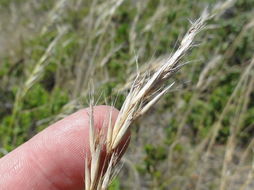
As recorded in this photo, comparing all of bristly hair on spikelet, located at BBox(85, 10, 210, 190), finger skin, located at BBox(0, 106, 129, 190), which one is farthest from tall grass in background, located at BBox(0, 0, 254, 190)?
bristly hair on spikelet, located at BBox(85, 10, 210, 190)

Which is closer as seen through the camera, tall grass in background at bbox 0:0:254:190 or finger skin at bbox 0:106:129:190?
finger skin at bbox 0:106:129:190

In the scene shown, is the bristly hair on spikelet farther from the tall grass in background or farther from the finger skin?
the tall grass in background

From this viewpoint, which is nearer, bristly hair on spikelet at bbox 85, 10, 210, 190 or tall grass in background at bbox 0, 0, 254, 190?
bristly hair on spikelet at bbox 85, 10, 210, 190

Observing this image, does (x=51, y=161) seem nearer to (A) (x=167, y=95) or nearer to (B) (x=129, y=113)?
(B) (x=129, y=113)

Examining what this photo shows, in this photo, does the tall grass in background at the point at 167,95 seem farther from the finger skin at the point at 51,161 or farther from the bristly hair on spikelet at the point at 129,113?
the bristly hair on spikelet at the point at 129,113

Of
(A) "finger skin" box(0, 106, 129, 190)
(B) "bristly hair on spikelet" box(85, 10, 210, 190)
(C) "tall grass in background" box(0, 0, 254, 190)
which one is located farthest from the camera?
(C) "tall grass in background" box(0, 0, 254, 190)

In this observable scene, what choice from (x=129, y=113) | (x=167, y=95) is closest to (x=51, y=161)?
(x=129, y=113)

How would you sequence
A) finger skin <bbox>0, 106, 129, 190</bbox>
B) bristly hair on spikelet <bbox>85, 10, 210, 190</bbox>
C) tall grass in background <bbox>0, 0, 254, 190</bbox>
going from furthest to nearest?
tall grass in background <bbox>0, 0, 254, 190</bbox> → finger skin <bbox>0, 106, 129, 190</bbox> → bristly hair on spikelet <bbox>85, 10, 210, 190</bbox>
